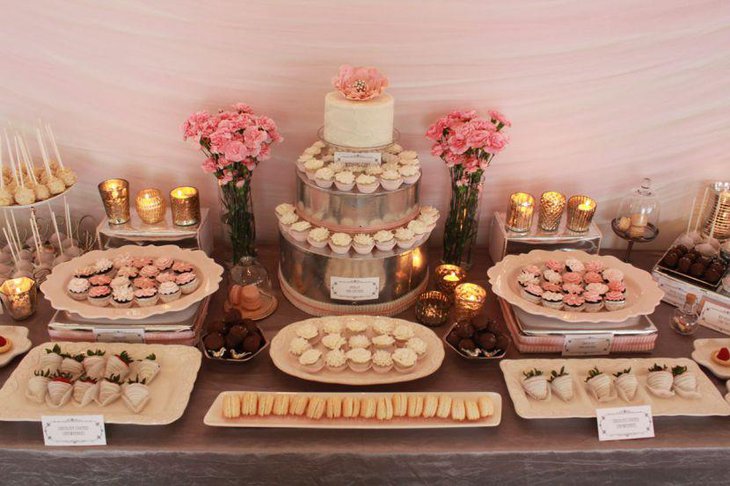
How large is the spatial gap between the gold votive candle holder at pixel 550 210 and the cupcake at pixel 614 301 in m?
0.47

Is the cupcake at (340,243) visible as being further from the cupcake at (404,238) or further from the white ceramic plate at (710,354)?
the white ceramic plate at (710,354)

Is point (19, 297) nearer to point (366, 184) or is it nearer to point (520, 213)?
point (366, 184)

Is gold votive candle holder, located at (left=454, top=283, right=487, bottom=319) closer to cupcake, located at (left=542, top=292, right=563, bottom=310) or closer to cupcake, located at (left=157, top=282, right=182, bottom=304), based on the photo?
cupcake, located at (left=542, top=292, right=563, bottom=310)

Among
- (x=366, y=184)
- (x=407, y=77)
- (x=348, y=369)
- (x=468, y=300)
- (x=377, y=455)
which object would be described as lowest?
(x=377, y=455)

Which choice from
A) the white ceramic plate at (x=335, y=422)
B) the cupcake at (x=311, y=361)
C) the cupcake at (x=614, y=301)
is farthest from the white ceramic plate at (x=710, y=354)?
the cupcake at (x=311, y=361)

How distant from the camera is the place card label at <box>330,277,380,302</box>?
248 centimetres

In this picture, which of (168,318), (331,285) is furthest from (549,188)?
(168,318)

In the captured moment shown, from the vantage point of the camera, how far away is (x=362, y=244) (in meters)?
2.39

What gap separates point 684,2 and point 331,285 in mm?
1792

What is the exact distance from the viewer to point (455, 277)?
2.70m

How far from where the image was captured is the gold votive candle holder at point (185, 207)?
2699mm

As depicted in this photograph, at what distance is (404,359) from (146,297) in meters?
0.95

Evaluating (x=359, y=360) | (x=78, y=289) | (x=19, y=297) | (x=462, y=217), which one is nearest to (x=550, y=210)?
(x=462, y=217)

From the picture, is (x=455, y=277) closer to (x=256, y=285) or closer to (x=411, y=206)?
(x=411, y=206)
